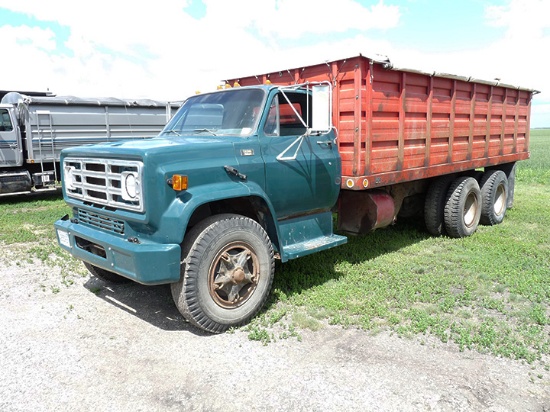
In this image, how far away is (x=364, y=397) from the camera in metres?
3.21

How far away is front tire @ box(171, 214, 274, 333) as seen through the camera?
13.1 ft

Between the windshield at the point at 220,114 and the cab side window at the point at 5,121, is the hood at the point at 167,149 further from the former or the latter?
the cab side window at the point at 5,121

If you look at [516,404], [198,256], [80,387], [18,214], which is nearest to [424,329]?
[516,404]

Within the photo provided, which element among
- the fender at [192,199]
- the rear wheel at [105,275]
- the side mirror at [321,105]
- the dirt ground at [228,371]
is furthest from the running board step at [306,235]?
the rear wheel at [105,275]

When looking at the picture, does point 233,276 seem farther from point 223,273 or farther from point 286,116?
point 286,116

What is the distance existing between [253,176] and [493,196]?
552 cm

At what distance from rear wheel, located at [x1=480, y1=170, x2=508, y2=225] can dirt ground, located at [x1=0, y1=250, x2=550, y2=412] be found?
495 centimetres

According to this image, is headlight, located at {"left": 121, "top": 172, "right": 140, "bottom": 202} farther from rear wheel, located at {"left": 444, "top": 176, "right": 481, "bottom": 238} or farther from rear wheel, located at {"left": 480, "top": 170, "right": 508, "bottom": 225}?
rear wheel, located at {"left": 480, "top": 170, "right": 508, "bottom": 225}

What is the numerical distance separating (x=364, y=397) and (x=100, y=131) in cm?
1219

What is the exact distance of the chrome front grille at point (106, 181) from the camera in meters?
3.89

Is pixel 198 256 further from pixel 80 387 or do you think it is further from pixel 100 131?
pixel 100 131

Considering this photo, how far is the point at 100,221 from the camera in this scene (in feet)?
14.5

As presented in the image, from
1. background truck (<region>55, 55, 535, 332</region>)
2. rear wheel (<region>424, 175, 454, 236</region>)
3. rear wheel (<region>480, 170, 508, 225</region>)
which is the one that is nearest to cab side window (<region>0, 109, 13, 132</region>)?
background truck (<region>55, 55, 535, 332</region>)

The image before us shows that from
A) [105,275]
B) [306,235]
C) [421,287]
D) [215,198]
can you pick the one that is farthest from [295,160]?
[105,275]
